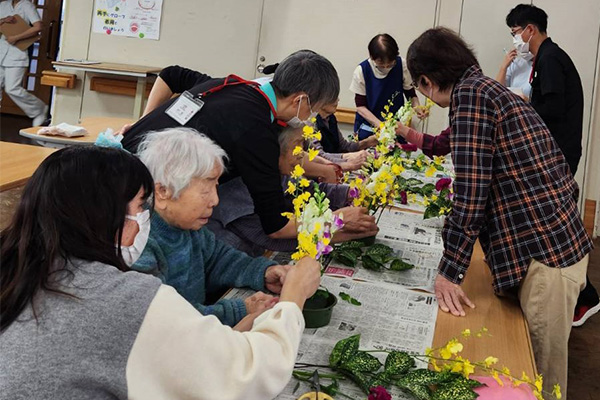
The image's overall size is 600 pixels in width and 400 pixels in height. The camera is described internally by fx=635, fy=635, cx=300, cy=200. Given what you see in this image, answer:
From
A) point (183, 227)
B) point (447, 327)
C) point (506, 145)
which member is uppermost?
point (506, 145)

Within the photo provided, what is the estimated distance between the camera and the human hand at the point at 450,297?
1822 mm

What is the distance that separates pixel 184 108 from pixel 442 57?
900 millimetres

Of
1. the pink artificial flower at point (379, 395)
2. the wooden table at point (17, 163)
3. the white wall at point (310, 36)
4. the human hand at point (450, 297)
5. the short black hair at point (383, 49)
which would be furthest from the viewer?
the white wall at point (310, 36)

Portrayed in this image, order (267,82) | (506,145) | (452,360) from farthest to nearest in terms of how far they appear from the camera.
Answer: (267,82), (506,145), (452,360)

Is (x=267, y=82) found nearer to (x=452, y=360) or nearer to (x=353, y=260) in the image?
(x=353, y=260)

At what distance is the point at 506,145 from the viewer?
187 centimetres

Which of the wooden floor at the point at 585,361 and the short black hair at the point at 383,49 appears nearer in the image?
the wooden floor at the point at 585,361

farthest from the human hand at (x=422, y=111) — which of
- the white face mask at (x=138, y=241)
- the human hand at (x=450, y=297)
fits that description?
the white face mask at (x=138, y=241)

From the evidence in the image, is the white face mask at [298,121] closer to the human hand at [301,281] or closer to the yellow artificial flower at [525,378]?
the human hand at [301,281]

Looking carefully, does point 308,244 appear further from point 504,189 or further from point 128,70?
point 128,70

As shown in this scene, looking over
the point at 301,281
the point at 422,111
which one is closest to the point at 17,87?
the point at 422,111

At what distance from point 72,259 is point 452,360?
84 centimetres

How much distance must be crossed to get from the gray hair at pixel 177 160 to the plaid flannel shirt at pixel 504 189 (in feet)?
2.41

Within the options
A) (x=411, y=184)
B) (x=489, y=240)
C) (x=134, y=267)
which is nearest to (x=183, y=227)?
(x=134, y=267)
